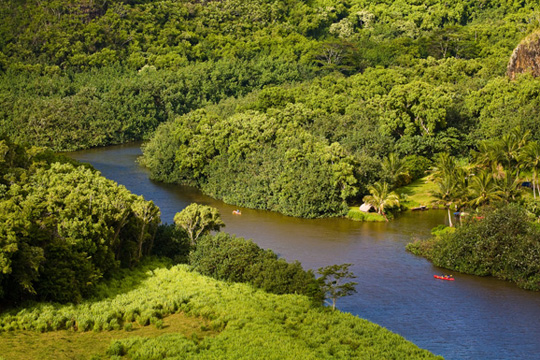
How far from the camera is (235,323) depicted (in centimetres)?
3406

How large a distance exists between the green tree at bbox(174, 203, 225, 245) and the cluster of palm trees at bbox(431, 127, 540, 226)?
60.4 ft

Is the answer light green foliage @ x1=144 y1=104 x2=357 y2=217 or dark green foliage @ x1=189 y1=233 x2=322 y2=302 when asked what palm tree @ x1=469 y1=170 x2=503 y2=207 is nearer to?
light green foliage @ x1=144 y1=104 x2=357 y2=217

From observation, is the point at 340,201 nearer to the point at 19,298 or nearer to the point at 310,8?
the point at 19,298

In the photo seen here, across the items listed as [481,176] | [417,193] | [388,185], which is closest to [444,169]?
[481,176]

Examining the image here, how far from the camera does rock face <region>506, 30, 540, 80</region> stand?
260 ft

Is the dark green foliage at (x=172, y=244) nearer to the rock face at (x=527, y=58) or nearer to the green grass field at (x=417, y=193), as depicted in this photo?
the green grass field at (x=417, y=193)

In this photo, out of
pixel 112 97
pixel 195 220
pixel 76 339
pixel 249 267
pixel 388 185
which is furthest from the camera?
pixel 112 97

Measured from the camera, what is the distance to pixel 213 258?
4312 centimetres

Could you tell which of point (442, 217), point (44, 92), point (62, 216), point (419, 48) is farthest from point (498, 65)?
point (62, 216)

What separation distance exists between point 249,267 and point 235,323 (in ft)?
25.5

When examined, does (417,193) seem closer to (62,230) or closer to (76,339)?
(62,230)

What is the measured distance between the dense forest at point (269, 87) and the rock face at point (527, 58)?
2.64 m

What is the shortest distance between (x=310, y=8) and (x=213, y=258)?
4120 inches

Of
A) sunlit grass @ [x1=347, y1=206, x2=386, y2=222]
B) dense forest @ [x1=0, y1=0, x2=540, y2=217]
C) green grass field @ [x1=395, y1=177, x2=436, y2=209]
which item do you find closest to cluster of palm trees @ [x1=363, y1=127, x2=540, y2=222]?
sunlit grass @ [x1=347, y1=206, x2=386, y2=222]
